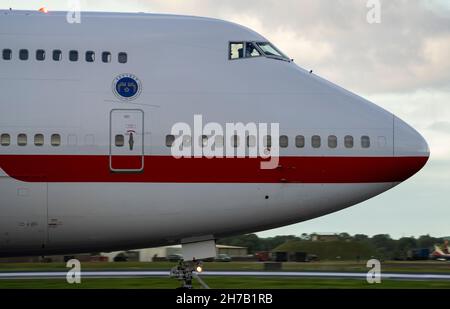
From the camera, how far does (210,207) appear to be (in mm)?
18938

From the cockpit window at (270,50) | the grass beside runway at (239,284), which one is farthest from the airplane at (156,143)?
the grass beside runway at (239,284)

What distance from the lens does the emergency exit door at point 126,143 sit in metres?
18.6

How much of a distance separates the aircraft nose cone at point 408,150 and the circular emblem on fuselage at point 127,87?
6.00 metres

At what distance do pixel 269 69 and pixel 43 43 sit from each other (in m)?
5.25

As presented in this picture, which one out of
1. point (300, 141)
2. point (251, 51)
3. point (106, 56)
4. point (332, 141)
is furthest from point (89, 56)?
point (332, 141)

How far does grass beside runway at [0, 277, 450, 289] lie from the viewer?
30.2 meters

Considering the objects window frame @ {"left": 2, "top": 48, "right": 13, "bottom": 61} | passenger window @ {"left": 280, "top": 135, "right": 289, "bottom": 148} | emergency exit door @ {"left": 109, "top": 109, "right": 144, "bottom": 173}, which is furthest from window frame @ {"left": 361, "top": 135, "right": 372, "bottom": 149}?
window frame @ {"left": 2, "top": 48, "right": 13, "bottom": 61}

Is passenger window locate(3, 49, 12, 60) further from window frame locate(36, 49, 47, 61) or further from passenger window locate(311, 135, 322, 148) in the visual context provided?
passenger window locate(311, 135, 322, 148)

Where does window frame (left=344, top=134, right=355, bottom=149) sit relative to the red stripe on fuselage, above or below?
above

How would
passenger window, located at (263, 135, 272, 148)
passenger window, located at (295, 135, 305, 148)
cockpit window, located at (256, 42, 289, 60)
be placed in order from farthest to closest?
cockpit window, located at (256, 42, 289, 60) → passenger window, located at (295, 135, 305, 148) → passenger window, located at (263, 135, 272, 148)

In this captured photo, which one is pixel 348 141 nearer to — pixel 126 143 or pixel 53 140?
pixel 126 143

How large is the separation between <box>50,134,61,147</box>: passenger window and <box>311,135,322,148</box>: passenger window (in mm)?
5657
